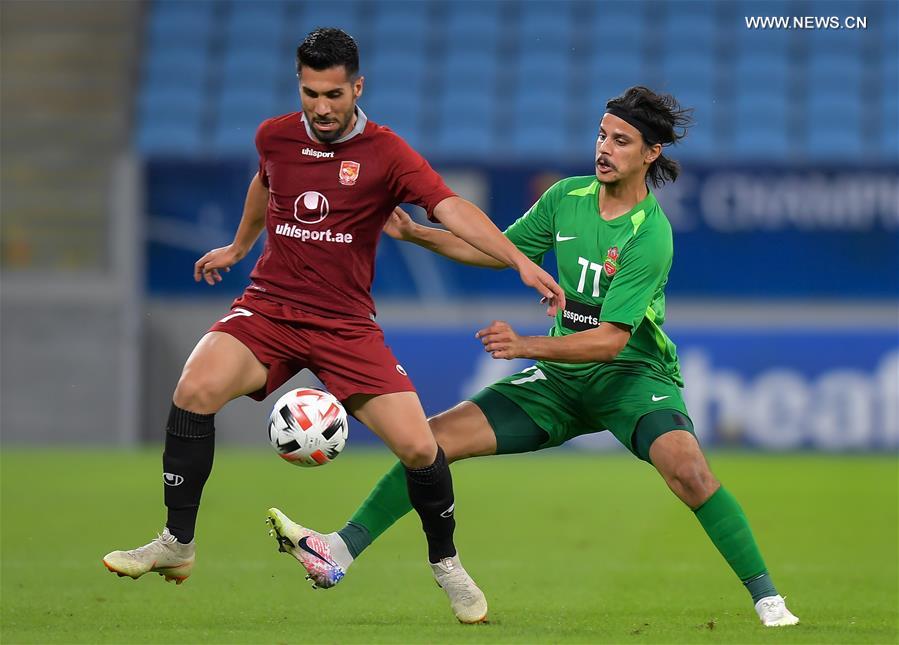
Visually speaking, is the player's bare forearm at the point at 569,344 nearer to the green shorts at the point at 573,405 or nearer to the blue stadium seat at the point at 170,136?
the green shorts at the point at 573,405

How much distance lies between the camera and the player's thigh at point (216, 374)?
5.41 m

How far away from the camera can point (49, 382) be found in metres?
15.1

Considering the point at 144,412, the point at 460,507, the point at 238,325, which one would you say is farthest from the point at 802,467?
the point at 238,325

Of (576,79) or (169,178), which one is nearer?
(169,178)

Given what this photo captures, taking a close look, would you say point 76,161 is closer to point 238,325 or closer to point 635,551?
point 635,551

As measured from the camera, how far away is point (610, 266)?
6027mm

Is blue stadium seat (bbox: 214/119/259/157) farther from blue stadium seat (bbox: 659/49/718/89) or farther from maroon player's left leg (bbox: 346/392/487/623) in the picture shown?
maroon player's left leg (bbox: 346/392/487/623)

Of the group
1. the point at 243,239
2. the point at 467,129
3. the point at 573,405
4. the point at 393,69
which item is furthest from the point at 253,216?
the point at 393,69

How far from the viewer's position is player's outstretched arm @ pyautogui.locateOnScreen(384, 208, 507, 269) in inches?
246

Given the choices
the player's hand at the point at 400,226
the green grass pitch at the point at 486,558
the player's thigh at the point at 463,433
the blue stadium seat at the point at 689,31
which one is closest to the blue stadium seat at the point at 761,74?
the blue stadium seat at the point at 689,31

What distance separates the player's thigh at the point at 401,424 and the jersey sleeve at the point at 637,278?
84cm

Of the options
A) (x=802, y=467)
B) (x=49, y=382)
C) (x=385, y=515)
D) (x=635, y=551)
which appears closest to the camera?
(x=385, y=515)

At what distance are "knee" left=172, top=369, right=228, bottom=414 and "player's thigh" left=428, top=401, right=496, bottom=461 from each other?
0.97 metres

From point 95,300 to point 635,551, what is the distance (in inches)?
330
